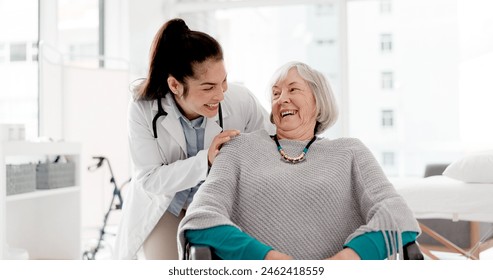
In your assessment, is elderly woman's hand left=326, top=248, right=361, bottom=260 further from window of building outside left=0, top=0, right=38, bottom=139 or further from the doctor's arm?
window of building outside left=0, top=0, right=38, bottom=139

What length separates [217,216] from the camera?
1.49m

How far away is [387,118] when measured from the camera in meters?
4.55

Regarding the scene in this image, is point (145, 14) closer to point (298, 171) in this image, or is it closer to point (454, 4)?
point (454, 4)

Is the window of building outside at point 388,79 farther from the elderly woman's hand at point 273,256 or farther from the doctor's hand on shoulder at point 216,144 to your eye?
the elderly woman's hand at point 273,256

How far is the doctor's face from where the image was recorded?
1.79 m

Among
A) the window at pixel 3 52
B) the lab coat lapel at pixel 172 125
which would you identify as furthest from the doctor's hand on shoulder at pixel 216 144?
the window at pixel 3 52

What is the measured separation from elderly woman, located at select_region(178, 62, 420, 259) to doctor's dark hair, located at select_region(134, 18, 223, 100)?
0.26m

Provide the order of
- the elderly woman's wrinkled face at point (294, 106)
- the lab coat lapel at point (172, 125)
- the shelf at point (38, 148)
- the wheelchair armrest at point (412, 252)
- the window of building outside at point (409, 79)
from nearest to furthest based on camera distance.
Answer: the wheelchair armrest at point (412, 252) → the elderly woman's wrinkled face at point (294, 106) → the lab coat lapel at point (172, 125) → the shelf at point (38, 148) → the window of building outside at point (409, 79)

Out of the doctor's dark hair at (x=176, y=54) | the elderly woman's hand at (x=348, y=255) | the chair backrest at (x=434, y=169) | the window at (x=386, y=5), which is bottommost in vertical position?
the elderly woman's hand at (x=348, y=255)

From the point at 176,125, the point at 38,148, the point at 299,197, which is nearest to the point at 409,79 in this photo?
the point at 38,148

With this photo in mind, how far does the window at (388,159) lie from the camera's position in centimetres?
456

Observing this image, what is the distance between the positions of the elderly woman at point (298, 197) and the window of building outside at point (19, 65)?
6.77 feet

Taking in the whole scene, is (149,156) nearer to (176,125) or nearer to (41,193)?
(176,125)
